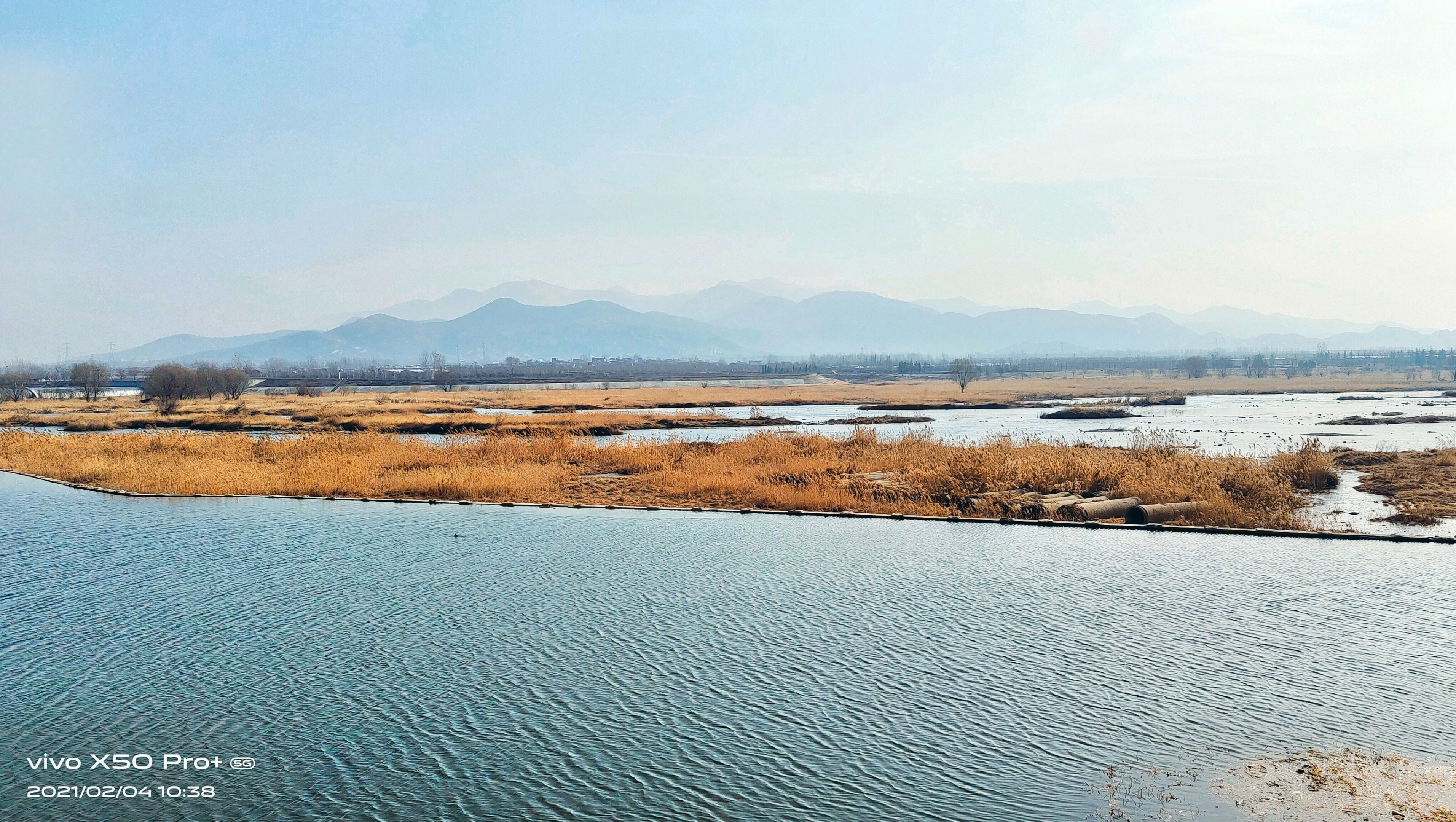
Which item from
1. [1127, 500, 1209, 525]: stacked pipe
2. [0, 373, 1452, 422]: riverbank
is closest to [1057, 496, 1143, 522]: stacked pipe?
[1127, 500, 1209, 525]: stacked pipe

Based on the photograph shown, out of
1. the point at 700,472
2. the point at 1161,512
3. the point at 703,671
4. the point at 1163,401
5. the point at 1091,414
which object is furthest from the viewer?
the point at 1163,401

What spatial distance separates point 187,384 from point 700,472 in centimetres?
9420

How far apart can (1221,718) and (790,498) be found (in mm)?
17824

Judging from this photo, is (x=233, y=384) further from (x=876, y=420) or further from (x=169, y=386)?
(x=876, y=420)

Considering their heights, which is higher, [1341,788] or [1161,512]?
[1161,512]

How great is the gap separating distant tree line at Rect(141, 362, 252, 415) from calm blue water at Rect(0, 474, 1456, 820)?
72.7 m

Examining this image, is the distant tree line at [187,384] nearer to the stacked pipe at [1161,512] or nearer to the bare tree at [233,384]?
the bare tree at [233,384]

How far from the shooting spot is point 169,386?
9581 cm

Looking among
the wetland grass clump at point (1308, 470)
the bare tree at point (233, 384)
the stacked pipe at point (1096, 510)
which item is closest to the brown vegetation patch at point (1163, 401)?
the wetland grass clump at point (1308, 470)

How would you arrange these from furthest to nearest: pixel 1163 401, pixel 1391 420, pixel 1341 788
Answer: pixel 1163 401, pixel 1391 420, pixel 1341 788

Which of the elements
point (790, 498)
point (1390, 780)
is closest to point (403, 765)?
point (1390, 780)

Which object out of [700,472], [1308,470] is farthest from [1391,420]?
[700,472]

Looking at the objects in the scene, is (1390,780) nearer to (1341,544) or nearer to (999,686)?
(999,686)

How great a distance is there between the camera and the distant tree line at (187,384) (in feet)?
310
